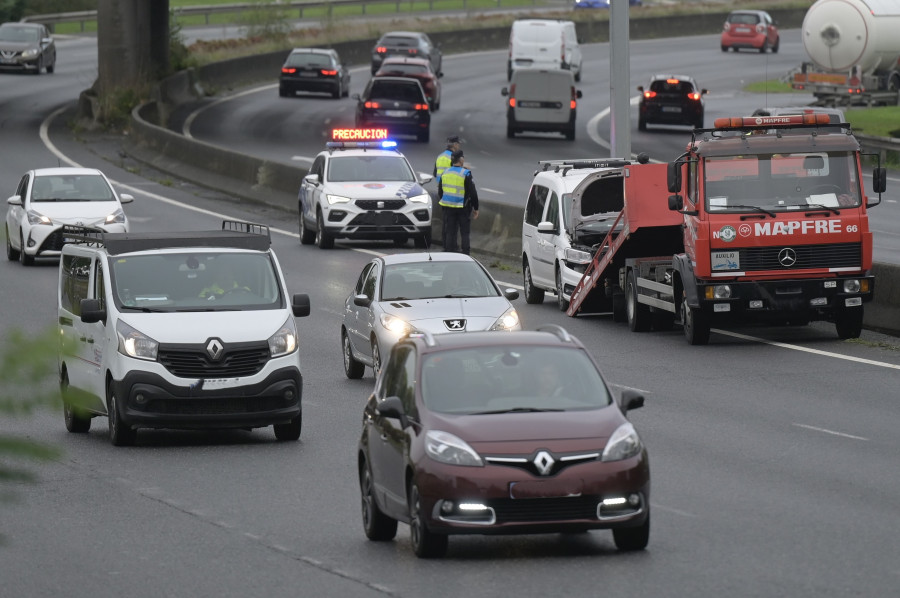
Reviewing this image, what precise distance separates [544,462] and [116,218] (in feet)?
74.3

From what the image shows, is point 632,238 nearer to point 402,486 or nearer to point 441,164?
point 441,164

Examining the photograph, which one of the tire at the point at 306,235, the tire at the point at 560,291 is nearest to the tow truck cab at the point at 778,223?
the tire at the point at 560,291

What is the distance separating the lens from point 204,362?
15.6 m

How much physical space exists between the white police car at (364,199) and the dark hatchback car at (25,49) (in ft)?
129

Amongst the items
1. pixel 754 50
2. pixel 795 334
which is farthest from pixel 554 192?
pixel 754 50

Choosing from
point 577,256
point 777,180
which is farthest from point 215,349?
point 577,256

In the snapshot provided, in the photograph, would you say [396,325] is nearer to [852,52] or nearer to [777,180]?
[777,180]

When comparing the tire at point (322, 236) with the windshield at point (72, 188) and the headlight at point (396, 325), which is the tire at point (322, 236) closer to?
the windshield at point (72, 188)

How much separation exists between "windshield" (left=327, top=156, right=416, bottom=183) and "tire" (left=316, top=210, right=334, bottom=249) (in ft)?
2.53

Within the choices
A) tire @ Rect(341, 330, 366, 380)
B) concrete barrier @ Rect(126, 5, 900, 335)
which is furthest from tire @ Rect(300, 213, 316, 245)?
tire @ Rect(341, 330, 366, 380)

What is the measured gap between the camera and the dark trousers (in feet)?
98.1

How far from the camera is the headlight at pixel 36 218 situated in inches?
1226

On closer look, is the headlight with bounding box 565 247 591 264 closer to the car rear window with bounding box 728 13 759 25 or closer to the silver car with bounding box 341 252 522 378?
the silver car with bounding box 341 252 522 378

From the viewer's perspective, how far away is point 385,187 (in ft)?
109
